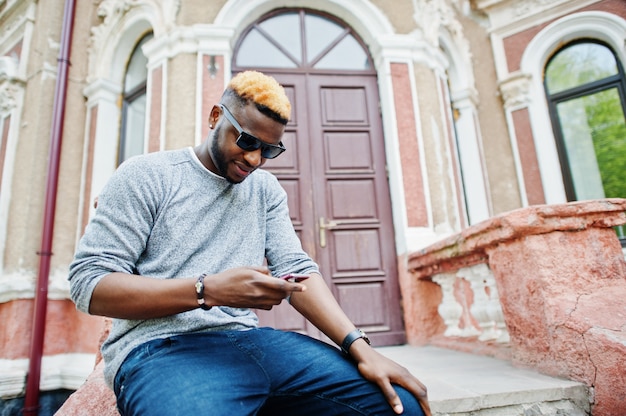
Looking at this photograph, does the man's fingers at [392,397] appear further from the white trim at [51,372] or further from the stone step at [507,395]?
the white trim at [51,372]

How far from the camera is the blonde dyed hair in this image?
1611mm

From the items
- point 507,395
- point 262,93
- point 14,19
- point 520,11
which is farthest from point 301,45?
point 507,395

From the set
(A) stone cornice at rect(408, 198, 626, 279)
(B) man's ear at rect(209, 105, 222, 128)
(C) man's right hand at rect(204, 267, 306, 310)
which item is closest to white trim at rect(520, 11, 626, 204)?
(A) stone cornice at rect(408, 198, 626, 279)

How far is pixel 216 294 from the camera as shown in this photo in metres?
1.25

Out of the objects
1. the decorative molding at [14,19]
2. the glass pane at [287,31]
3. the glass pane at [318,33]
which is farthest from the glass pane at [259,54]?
the decorative molding at [14,19]

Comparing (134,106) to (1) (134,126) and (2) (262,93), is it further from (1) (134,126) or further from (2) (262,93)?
(2) (262,93)

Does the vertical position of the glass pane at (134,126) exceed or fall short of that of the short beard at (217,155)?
it exceeds it

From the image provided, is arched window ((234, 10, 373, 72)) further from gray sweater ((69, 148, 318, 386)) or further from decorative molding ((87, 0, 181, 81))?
gray sweater ((69, 148, 318, 386))

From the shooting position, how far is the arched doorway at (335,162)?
15.1 feet

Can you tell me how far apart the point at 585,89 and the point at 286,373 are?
20.7 feet

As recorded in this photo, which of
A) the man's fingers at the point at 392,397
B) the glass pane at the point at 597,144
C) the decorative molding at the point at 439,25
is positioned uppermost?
the decorative molding at the point at 439,25

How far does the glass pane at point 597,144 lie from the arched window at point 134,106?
5.62 m

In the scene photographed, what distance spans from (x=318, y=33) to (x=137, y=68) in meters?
2.40

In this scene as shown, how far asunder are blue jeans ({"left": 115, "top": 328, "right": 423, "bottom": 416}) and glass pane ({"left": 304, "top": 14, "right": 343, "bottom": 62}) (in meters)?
4.34
